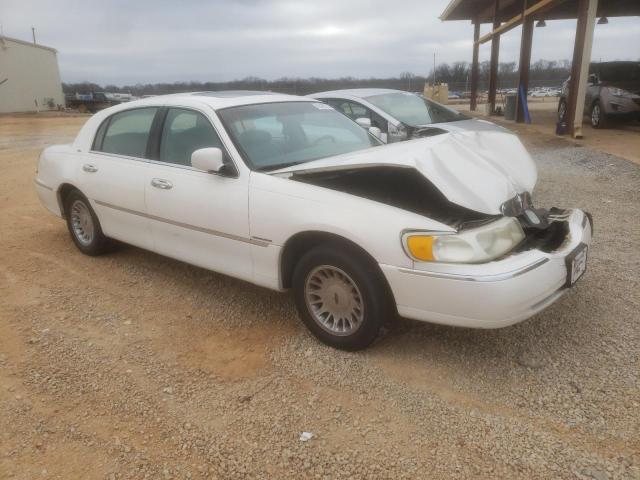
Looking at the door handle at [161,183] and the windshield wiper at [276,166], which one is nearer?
the windshield wiper at [276,166]

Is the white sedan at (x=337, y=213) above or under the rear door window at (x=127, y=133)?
under

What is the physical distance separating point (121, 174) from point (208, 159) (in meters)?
1.29

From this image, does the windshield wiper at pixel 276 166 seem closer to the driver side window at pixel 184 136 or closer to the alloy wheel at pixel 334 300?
the driver side window at pixel 184 136

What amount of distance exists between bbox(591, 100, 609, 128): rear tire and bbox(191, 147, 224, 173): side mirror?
12.9 metres

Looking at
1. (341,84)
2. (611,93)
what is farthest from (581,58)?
(341,84)

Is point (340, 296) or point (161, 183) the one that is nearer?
point (340, 296)

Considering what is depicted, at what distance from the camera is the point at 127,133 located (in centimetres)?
461

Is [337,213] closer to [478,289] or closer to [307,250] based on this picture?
[307,250]

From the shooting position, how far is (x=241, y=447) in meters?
2.51

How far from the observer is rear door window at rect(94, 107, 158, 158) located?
173 inches

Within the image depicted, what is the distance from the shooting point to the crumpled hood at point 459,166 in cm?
308

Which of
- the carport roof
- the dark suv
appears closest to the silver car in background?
the dark suv

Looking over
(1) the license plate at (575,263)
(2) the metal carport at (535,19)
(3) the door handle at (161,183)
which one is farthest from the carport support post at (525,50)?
(3) the door handle at (161,183)

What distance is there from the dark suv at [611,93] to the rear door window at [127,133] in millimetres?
11796
